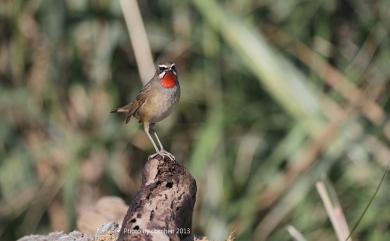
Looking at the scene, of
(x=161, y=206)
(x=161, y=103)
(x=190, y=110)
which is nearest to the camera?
(x=161, y=206)

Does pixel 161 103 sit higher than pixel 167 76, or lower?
lower

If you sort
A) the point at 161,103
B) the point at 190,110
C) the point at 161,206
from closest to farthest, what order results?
the point at 161,206 < the point at 161,103 < the point at 190,110

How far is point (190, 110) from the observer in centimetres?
724

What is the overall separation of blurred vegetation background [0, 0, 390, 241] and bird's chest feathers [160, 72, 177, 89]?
1.74 m

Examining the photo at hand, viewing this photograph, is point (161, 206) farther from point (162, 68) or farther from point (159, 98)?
point (162, 68)

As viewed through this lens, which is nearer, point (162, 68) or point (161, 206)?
point (161, 206)

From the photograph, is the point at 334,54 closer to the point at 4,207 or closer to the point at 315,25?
the point at 315,25

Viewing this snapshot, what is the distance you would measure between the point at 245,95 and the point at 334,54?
0.77 metres

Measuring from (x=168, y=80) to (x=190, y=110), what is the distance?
2489 millimetres

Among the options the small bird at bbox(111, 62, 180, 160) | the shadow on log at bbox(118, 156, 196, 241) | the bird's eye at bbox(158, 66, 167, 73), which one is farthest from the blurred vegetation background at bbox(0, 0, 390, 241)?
the shadow on log at bbox(118, 156, 196, 241)

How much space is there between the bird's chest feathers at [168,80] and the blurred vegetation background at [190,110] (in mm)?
1737

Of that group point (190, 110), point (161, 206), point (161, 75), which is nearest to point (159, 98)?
point (161, 75)

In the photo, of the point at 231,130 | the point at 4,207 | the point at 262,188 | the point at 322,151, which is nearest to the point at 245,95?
the point at 231,130

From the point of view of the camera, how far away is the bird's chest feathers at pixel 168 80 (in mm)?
4754
